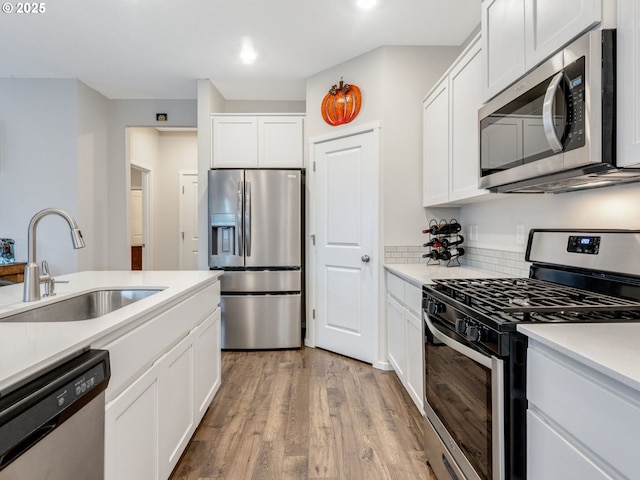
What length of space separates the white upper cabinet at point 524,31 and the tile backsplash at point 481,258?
38.0 inches

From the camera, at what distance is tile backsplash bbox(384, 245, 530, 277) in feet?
7.24

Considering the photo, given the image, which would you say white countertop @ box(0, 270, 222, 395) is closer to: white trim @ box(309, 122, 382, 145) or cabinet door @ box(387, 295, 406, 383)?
cabinet door @ box(387, 295, 406, 383)

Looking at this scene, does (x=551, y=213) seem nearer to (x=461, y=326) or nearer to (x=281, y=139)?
(x=461, y=326)

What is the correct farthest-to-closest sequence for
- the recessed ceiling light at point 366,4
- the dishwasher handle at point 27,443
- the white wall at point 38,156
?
the white wall at point 38,156
the recessed ceiling light at point 366,4
the dishwasher handle at point 27,443

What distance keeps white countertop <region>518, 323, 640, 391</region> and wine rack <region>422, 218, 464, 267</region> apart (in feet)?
5.86

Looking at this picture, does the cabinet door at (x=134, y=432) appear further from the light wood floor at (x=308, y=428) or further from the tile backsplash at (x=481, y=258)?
the tile backsplash at (x=481, y=258)

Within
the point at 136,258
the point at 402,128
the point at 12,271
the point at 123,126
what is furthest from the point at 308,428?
the point at 136,258

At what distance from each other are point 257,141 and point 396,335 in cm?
237

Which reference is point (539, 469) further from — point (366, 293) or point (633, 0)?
point (366, 293)

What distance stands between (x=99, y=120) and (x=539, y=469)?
502 cm

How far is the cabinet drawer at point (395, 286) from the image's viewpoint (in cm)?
256

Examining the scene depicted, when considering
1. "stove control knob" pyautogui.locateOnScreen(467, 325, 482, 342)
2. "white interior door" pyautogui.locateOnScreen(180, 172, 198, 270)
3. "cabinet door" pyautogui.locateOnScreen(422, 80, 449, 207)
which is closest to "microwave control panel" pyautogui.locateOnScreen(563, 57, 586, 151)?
"stove control knob" pyautogui.locateOnScreen(467, 325, 482, 342)

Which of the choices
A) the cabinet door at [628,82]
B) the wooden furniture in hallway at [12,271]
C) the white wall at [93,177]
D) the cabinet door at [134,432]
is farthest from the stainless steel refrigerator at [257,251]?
the cabinet door at [628,82]

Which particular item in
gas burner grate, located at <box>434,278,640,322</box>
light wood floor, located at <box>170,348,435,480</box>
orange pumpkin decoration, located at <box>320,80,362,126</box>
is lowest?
light wood floor, located at <box>170,348,435,480</box>
